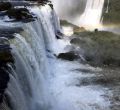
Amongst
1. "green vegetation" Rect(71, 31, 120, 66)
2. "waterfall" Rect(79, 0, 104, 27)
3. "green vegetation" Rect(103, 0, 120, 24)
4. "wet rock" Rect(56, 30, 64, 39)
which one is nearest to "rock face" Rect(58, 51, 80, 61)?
"green vegetation" Rect(71, 31, 120, 66)

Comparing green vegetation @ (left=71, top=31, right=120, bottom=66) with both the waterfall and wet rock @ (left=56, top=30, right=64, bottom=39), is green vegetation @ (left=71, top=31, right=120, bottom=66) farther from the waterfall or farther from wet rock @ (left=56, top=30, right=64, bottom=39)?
the waterfall

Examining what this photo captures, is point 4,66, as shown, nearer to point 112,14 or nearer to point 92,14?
point 112,14

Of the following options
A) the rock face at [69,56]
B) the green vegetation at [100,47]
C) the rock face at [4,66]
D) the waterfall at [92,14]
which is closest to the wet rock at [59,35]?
the green vegetation at [100,47]

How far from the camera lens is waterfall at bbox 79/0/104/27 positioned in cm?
3306

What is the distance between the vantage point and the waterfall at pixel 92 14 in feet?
108

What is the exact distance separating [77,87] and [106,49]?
5350mm

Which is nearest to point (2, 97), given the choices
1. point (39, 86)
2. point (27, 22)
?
point (39, 86)

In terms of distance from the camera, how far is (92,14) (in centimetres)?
3372

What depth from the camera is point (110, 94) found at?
13938 millimetres

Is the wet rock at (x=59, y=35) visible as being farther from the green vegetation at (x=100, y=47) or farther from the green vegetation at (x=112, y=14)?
the green vegetation at (x=112, y=14)

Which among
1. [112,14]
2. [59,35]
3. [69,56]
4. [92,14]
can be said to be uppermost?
→ [69,56]

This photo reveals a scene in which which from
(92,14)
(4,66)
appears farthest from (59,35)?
(4,66)

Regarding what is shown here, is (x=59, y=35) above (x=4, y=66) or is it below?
below

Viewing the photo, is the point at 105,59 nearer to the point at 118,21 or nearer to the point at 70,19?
the point at 118,21
